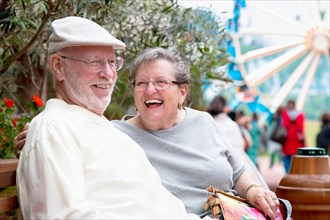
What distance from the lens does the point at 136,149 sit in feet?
11.0

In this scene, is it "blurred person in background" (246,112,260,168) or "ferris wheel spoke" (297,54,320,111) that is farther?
"ferris wheel spoke" (297,54,320,111)

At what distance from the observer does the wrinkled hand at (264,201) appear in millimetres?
4098

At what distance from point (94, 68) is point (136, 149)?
0.43m

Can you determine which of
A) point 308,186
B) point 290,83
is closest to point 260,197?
point 308,186

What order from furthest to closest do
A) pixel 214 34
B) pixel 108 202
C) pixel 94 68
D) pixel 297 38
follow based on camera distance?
1. pixel 297 38
2. pixel 214 34
3. pixel 94 68
4. pixel 108 202

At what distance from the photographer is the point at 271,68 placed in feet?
34.0

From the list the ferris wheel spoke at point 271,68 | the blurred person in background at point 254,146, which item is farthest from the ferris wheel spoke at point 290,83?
the blurred person in background at point 254,146

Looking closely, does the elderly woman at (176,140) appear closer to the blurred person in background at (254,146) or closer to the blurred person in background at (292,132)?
the blurred person in background at (254,146)

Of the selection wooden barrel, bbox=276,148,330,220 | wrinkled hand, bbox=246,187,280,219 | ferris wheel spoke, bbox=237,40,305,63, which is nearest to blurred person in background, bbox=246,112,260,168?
ferris wheel spoke, bbox=237,40,305,63

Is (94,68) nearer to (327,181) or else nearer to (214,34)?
(327,181)

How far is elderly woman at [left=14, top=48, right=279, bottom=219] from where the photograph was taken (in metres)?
4.12

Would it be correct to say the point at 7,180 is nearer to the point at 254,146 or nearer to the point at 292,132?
the point at 254,146

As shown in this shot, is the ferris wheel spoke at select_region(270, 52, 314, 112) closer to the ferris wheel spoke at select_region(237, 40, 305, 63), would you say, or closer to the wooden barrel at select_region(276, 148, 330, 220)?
the ferris wheel spoke at select_region(237, 40, 305, 63)

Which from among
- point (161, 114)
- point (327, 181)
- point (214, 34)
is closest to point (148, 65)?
point (161, 114)
